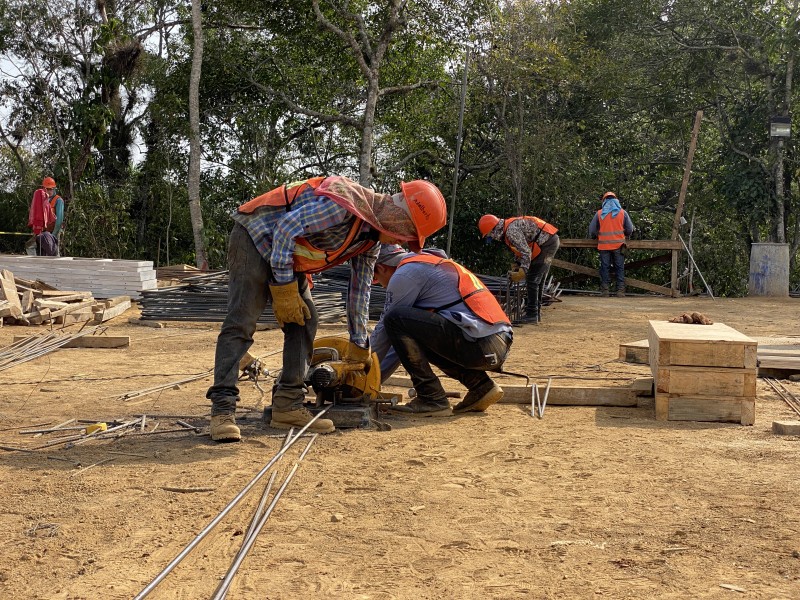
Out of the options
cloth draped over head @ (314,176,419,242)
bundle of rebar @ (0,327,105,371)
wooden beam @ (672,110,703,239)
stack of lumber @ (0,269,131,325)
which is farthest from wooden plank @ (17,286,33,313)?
wooden beam @ (672,110,703,239)

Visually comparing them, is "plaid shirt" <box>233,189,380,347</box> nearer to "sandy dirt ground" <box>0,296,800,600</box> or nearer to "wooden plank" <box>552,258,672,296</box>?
"sandy dirt ground" <box>0,296,800,600</box>

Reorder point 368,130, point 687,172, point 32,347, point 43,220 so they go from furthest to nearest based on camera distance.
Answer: point 368,130
point 687,172
point 43,220
point 32,347

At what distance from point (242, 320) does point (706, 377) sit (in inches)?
118

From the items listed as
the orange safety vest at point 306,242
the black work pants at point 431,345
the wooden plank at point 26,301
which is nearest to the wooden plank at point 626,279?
the wooden plank at point 26,301

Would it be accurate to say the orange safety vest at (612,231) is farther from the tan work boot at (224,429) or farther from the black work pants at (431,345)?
the tan work boot at (224,429)

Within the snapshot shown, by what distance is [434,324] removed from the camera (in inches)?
238

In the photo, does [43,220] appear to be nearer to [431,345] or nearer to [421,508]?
[431,345]

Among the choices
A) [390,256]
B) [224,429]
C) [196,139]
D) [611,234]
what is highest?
[196,139]

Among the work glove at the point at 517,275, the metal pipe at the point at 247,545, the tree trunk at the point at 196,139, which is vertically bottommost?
the metal pipe at the point at 247,545

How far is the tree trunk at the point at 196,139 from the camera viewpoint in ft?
70.3

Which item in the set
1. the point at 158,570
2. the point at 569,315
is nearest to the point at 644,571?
the point at 158,570

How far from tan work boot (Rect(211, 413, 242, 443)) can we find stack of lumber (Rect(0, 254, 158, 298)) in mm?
10523

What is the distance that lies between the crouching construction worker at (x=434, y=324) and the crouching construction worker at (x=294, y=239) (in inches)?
31.1

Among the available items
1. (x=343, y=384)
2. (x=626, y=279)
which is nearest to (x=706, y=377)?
(x=343, y=384)
